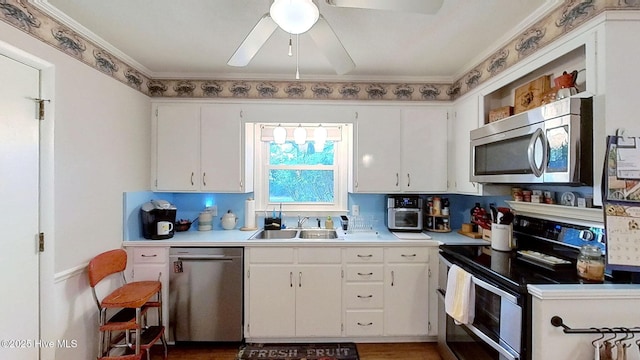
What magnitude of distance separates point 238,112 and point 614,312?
290 centimetres

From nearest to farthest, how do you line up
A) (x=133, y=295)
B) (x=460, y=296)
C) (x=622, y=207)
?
1. (x=622, y=207)
2. (x=460, y=296)
3. (x=133, y=295)

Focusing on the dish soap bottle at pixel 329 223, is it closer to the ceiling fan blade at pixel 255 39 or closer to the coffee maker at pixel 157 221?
the coffee maker at pixel 157 221

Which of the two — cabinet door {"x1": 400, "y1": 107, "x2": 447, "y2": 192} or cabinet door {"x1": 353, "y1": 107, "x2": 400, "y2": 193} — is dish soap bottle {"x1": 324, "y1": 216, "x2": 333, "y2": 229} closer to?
cabinet door {"x1": 353, "y1": 107, "x2": 400, "y2": 193}

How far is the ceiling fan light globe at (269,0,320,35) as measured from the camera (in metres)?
1.05

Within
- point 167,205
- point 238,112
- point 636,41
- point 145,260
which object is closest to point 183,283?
point 145,260

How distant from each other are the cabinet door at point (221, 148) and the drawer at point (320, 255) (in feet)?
3.09

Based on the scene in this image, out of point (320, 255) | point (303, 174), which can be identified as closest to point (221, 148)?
point (303, 174)

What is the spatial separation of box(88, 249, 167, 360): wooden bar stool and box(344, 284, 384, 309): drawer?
59.4 inches

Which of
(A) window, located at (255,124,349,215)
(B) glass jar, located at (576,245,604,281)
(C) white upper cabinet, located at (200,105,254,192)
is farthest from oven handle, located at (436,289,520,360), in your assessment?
(C) white upper cabinet, located at (200,105,254,192)

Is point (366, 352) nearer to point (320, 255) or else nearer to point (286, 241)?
point (320, 255)

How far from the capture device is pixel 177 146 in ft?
8.90

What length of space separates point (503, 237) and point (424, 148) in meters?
1.04

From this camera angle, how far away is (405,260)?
244 cm

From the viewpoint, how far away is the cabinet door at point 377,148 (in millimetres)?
2738
